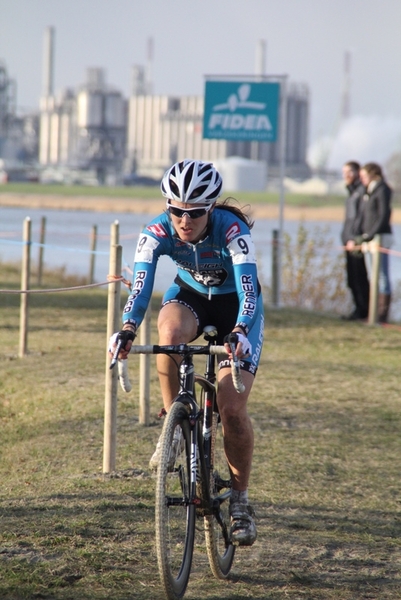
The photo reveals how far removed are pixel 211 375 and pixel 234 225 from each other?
76 centimetres

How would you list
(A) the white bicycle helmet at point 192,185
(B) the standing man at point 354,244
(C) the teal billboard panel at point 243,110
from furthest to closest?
(C) the teal billboard panel at point 243,110 → (B) the standing man at point 354,244 → (A) the white bicycle helmet at point 192,185

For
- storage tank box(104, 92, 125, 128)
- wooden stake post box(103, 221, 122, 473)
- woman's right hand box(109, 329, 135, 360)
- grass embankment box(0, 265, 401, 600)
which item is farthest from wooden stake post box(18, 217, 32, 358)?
storage tank box(104, 92, 125, 128)

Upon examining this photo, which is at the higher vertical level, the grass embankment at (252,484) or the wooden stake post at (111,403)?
the wooden stake post at (111,403)

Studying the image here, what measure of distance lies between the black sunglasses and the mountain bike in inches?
21.8

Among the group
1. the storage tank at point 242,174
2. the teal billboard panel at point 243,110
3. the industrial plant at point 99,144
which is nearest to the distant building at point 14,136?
the industrial plant at point 99,144

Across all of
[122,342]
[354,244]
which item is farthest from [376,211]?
[122,342]

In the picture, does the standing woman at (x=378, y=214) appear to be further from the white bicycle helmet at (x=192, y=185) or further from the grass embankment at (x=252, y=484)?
the white bicycle helmet at (x=192, y=185)

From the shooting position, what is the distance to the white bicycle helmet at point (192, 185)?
14.2 ft

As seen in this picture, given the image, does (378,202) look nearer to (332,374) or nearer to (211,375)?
(332,374)

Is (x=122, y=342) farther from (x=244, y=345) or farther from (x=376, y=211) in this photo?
(x=376, y=211)

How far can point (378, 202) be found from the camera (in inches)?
532

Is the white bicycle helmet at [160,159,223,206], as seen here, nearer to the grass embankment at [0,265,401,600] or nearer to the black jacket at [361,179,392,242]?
the grass embankment at [0,265,401,600]

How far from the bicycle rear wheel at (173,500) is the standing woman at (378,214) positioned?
9.96 metres

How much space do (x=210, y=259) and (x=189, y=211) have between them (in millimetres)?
346
